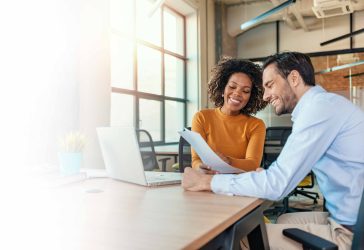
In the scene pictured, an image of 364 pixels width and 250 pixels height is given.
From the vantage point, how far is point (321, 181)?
1293mm

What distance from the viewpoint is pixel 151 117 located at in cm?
536

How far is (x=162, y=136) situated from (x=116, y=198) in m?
4.39

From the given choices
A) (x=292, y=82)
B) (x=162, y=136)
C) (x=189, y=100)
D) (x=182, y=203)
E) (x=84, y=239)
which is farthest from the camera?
(x=189, y=100)

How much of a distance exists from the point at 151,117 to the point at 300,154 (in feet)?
14.0

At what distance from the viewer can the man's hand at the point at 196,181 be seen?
4.38ft

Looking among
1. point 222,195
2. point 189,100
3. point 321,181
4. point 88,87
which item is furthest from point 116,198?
point 189,100

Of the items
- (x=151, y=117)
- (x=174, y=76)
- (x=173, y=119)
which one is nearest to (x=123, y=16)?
(x=151, y=117)

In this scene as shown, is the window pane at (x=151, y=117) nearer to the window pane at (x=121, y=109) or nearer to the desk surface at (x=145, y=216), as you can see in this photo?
the window pane at (x=121, y=109)

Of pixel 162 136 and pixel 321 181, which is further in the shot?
pixel 162 136

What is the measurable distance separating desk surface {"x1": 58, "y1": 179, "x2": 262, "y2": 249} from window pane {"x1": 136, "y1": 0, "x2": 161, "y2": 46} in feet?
13.1

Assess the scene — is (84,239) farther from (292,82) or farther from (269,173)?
(292,82)

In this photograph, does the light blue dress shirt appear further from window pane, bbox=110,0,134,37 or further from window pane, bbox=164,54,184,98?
window pane, bbox=164,54,184,98

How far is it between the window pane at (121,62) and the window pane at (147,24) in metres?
0.41

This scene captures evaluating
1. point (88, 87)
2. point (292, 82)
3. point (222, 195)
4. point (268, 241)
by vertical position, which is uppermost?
point (88, 87)
